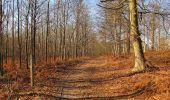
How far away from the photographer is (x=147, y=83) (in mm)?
13484

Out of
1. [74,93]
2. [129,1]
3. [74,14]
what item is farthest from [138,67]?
[74,14]

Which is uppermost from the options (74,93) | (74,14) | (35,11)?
(74,14)

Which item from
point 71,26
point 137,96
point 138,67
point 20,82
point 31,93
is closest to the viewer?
point 137,96

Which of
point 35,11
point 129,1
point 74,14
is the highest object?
point 74,14

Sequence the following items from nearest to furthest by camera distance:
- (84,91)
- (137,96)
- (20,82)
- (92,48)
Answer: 1. (137,96)
2. (84,91)
3. (20,82)
4. (92,48)

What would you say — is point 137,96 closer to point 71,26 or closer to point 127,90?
point 127,90

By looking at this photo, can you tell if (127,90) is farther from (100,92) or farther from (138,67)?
(138,67)

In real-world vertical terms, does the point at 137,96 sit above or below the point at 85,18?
below

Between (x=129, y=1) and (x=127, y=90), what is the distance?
301 inches

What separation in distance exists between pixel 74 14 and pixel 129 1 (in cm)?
3384

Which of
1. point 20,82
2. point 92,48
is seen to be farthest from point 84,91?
point 92,48

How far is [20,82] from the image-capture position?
674 inches

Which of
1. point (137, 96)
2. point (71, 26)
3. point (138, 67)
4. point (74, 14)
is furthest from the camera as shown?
point (71, 26)

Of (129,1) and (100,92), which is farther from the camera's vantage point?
(129,1)
